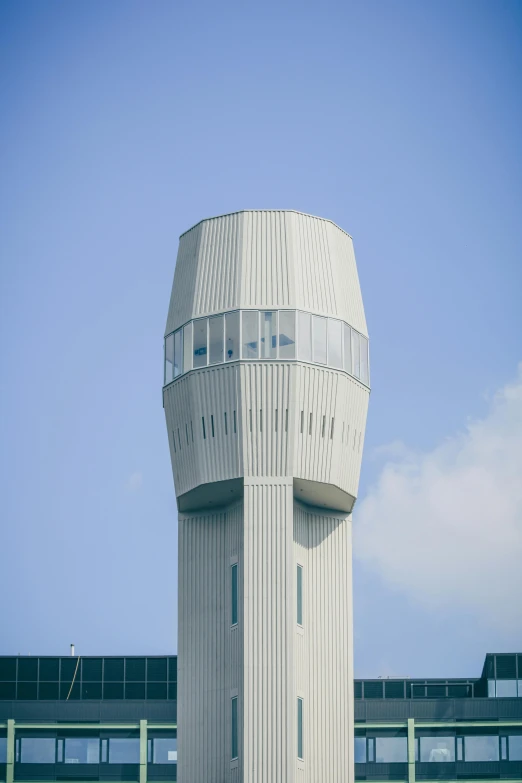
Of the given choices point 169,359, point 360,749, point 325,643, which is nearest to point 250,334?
point 169,359

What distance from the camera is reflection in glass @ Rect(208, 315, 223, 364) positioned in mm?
110438

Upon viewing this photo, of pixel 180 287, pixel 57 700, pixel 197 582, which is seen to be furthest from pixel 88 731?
pixel 180 287

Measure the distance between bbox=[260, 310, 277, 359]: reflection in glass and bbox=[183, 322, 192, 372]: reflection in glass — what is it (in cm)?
377

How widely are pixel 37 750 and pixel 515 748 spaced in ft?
84.4

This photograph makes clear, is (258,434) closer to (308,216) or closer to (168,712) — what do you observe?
(308,216)

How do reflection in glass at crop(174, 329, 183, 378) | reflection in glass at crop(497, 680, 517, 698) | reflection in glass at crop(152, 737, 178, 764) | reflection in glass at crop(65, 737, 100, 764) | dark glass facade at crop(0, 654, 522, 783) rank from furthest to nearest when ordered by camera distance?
1. reflection in glass at crop(497, 680, 517, 698)
2. reflection in glass at crop(65, 737, 100, 764)
3. reflection in glass at crop(152, 737, 178, 764)
4. dark glass facade at crop(0, 654, 522, 783)
5. reflection in glass at crop(174, 329, 183, 378)

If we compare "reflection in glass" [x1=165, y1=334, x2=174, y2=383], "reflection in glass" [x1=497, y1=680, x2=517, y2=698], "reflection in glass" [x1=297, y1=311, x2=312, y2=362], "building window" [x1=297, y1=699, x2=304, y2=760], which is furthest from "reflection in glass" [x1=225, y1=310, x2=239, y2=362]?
"reflection in glass" [x1=497, y1=680, x2=517, y2=698]

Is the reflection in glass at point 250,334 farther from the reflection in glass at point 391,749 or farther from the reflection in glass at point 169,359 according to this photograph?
the reflection in glass at point 391,749

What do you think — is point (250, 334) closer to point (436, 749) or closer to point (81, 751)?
point (436, 749)

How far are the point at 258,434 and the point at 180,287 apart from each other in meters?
9.82

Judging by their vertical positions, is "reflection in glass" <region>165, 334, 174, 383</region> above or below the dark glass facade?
above

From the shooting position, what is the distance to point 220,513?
112m

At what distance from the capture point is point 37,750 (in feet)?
415

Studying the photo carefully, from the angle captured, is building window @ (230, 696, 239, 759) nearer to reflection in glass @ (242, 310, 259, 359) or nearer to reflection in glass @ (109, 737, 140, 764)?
reflection in glass @ (242, 310, 259, 359)
